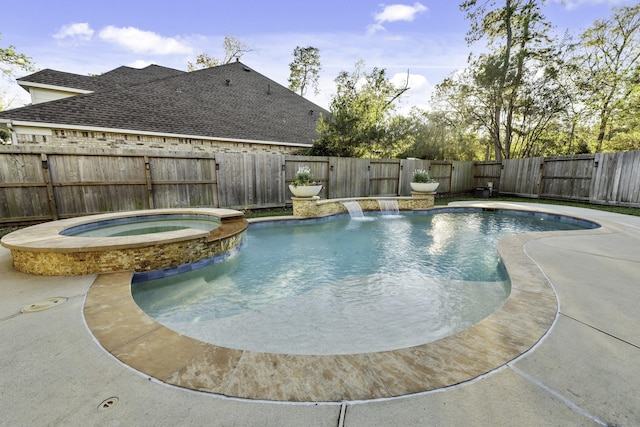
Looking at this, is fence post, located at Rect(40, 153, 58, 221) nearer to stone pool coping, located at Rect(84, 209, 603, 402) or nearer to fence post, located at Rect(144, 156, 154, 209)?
fence post, located at Rect(144, 156, 154, 209)

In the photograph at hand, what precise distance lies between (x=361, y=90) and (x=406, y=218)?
7400 millimetres

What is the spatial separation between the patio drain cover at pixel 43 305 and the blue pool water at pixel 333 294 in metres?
0.69

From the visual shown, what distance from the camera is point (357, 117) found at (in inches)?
452

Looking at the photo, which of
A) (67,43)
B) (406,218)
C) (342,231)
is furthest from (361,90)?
(67,43)

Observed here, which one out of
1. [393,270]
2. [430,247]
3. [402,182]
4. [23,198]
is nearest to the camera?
[393,270]

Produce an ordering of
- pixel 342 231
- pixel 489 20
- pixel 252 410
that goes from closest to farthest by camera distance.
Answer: pixel 252 410 → pixel 342 231 → pixel 489 20

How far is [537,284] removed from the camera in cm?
276

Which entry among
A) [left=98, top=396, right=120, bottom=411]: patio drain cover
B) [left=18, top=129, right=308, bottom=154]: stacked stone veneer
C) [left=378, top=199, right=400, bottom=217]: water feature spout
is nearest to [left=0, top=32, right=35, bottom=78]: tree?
[left=18, top=129, right=308, bottom=154]: stacked stone veneer

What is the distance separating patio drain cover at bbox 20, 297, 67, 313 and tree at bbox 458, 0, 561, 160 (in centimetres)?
1796

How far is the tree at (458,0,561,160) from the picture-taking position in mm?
13516

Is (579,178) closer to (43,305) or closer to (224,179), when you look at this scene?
(224,179)

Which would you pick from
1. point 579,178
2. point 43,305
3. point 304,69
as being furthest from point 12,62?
point 579,178

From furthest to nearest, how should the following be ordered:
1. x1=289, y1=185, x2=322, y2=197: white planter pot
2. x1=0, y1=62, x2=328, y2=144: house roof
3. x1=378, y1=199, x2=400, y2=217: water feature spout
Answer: x1=378, y1=199, x2=400, y2=217: water feature spout < x1=0, y1=62, x2=328, y2=144: house roof < x1=289, y1=185, x2=322, y2=197: white planter pot

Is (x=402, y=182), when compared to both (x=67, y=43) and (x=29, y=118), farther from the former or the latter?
(x=67, y=43)
